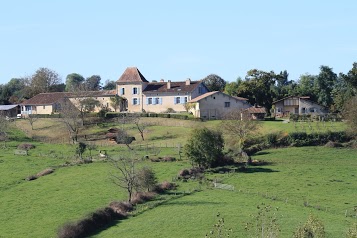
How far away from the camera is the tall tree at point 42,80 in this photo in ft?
438

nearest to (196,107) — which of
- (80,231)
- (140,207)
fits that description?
(140,207)

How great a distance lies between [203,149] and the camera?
203ft

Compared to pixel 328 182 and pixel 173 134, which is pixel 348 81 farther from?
pixel 328 182

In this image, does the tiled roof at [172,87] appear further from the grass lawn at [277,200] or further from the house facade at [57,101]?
the grass lawn at [277,200]

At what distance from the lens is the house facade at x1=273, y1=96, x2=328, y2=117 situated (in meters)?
98.2

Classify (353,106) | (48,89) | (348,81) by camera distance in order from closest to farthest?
1. (353,106)
2. (348,81)
3. (48,89)

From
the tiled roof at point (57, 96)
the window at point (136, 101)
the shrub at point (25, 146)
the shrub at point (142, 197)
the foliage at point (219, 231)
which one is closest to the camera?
the foliage at point (219, 231)

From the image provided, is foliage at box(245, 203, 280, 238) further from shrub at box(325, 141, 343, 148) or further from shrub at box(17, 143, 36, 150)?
shrub at box(17, 143, 36, 150)

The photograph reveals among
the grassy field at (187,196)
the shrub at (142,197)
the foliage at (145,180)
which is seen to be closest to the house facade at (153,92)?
the grassy field at (187,196)

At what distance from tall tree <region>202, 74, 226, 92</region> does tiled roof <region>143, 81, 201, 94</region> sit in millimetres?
24181

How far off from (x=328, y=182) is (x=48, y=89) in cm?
9368

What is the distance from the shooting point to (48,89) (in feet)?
448

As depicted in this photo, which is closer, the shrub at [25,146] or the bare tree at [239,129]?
the bare tree at [239,129]

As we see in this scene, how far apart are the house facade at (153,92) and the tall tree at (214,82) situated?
23.7m
